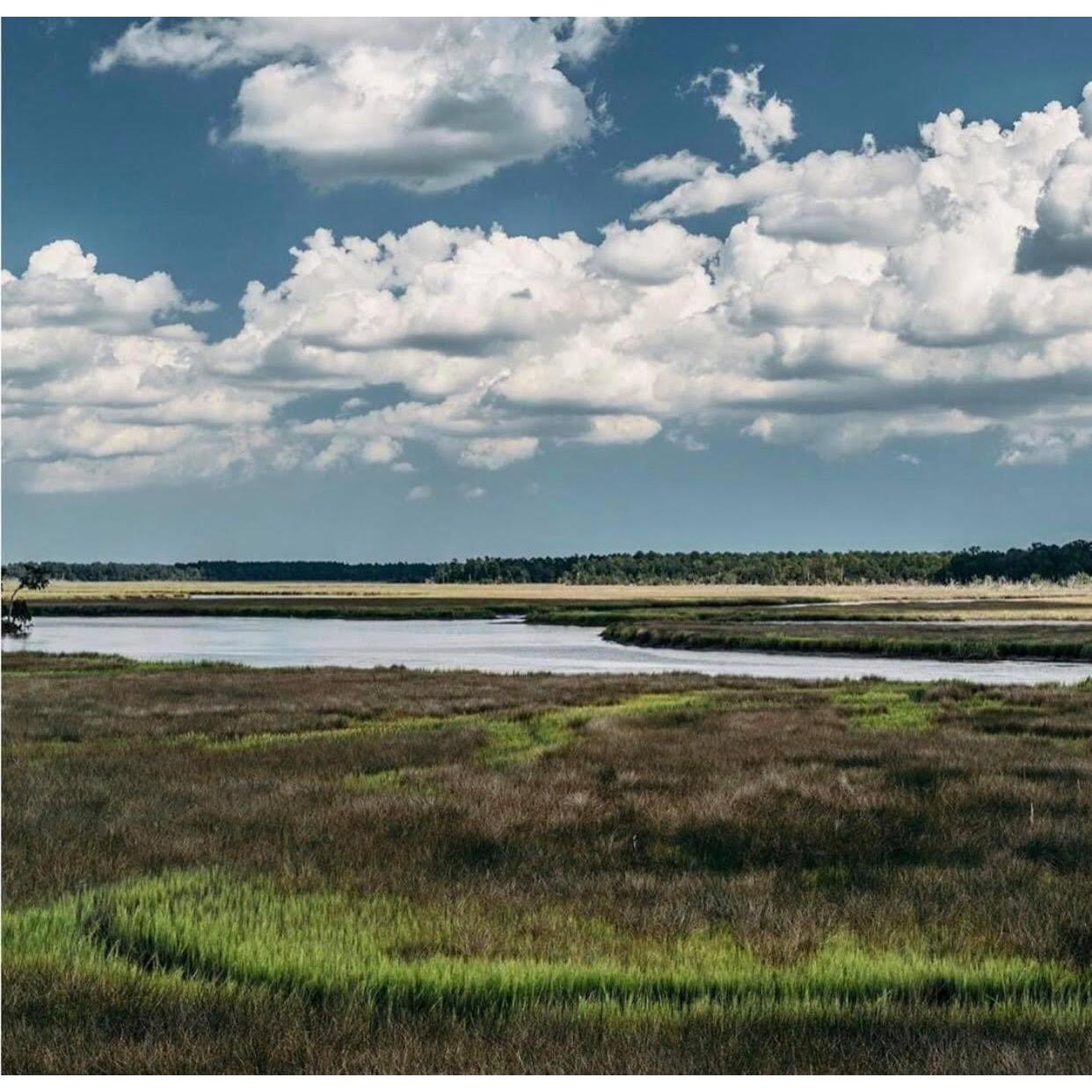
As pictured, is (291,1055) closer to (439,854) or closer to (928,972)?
(928,972)

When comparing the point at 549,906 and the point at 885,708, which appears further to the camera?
the point at 885,708

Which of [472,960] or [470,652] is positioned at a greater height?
[472,960]

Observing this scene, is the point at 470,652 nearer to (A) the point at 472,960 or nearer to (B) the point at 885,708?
(B) the point at 885,708

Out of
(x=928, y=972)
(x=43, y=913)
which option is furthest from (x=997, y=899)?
(x=43, y=913)

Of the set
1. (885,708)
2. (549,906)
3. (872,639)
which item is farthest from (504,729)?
(872,639)

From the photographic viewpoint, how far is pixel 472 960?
10.2 m

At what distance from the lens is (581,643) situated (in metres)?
97.9

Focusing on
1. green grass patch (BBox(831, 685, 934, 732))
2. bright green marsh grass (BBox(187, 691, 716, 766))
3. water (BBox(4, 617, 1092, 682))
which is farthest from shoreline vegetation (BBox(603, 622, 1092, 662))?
bright green marsh grass (BBox(187, 691, 716, 766))

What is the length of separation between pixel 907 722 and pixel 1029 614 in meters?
94.0

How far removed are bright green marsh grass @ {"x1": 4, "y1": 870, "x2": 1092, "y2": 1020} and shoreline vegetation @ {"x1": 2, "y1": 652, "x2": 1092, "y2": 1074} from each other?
0.04 metres

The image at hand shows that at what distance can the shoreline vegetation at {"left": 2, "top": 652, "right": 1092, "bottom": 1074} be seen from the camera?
8.45 meters

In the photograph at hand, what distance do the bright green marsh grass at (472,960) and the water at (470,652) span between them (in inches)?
1764

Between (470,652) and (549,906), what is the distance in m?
70.4

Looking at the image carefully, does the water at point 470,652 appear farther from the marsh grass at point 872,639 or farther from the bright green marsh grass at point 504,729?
the bright green marsh grass at point 504,729
